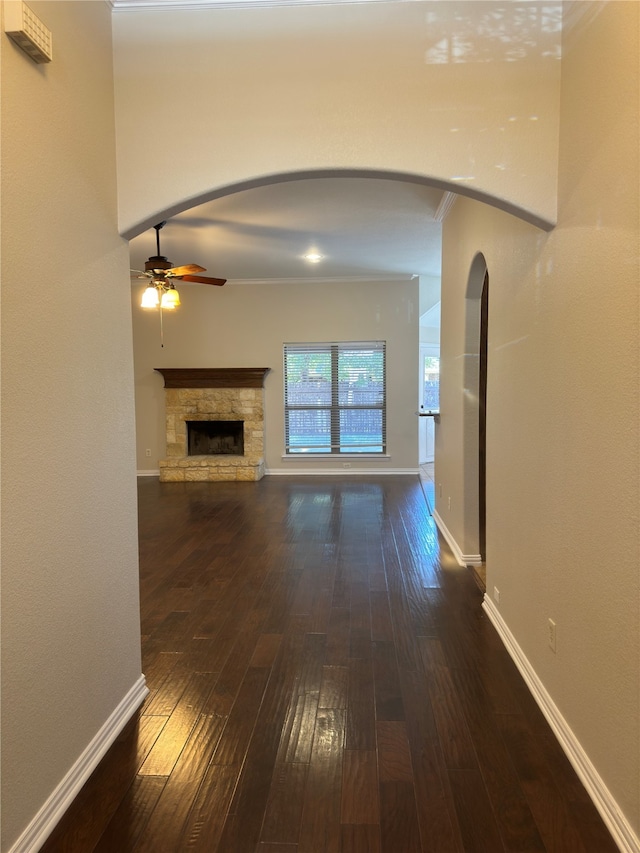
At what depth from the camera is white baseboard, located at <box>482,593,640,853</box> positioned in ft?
5.60

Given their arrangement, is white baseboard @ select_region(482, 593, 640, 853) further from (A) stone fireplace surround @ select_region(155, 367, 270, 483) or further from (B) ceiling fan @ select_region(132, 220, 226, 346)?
(A) stone fireplace surround @ select_region(155, 367, 270, 483)

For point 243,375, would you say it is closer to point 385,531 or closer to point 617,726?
point 385,531

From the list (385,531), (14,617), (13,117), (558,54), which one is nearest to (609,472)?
(558,54)

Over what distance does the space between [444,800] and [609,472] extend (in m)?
1.24

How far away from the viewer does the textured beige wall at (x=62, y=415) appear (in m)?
1.66

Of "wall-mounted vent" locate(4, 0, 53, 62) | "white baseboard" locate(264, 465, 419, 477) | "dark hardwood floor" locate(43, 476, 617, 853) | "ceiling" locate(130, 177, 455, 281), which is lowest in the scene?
"dark hardwood floor" locate(43, 476, 617, 853)

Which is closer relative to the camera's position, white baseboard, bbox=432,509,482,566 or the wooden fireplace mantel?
white baseboard, bbox=432,509,482,566

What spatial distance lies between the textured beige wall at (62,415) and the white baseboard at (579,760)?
1787 millimetres

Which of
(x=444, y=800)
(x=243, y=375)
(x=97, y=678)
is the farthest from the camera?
(x=243, y=375)

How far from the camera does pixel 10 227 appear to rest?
1.65 metres

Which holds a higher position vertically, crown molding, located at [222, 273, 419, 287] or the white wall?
crown molding, located at [222, 273, 419, 287]

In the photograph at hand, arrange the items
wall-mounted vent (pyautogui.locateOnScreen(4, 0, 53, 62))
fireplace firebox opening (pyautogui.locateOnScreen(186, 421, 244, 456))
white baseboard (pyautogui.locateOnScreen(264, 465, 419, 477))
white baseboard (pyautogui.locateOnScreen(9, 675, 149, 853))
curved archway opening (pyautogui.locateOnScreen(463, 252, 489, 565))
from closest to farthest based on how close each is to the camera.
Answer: wall-mounted vent (pyautogui.locateOnScreen(4, 0, 53, 62)) → white baseboard (pyautogui.locateOnScreen(9, 675, 149, 853)) → curved archway opening (pyautogui.locateOnScreen(463, 252, 489, 565)) → white baseboard (pyautogui.locateOnScreen(264, 465, 419, 477)) → fireplace firebox opening (pyautogui.locateOnScreen(186, 421, 244, 456))

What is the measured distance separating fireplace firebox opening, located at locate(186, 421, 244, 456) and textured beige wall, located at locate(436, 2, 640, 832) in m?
6.19

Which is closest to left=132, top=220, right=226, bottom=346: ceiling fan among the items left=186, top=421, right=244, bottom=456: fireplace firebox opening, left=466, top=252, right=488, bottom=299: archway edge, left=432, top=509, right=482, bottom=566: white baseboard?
left=466, top=252, right=488, bottom=299: archway edge
